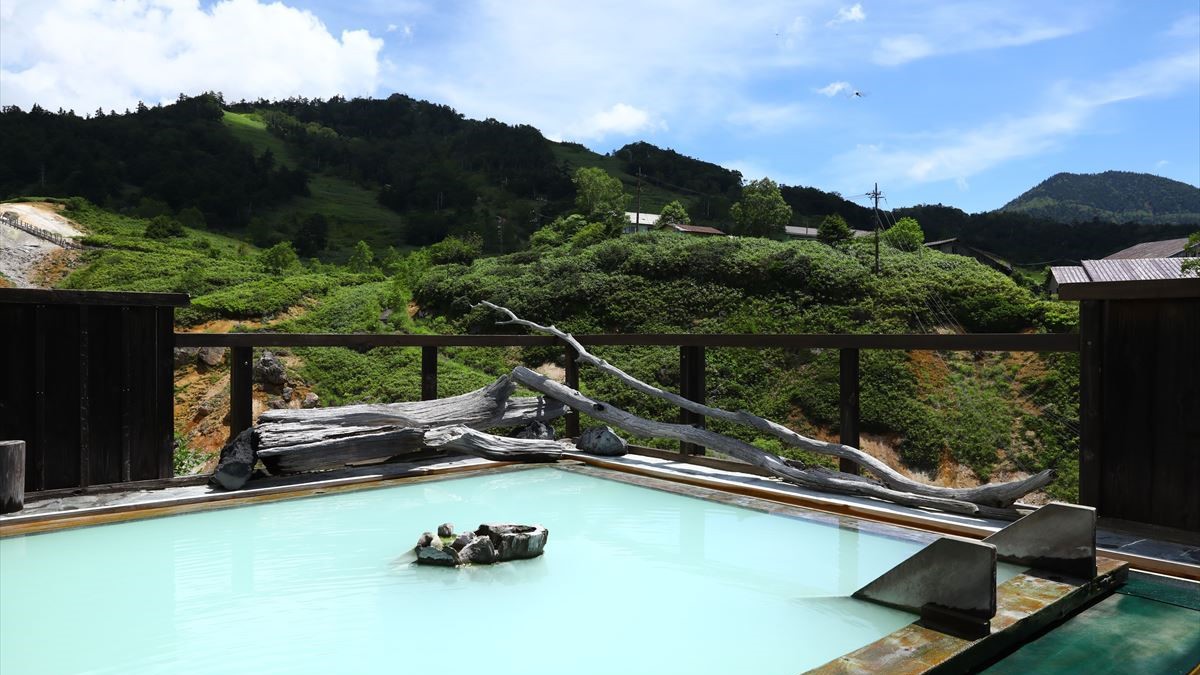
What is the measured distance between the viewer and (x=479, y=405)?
5637 millimetres

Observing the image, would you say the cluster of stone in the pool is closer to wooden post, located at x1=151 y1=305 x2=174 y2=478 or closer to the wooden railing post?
wooden post, located at x1=151 y1=305 x2=174 y2=478

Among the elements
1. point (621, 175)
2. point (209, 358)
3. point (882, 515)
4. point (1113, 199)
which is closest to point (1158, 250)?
point (882, 515)

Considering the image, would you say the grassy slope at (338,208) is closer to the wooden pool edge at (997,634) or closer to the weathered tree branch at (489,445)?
the weathered tree branch at (489,445)

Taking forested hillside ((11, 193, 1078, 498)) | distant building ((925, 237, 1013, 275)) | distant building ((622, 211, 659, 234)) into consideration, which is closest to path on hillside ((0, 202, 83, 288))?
forested hillside ((11, 193, 1078, 498))

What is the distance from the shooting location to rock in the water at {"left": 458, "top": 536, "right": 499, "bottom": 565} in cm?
313

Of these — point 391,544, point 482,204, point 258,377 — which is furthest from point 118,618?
point 482,204

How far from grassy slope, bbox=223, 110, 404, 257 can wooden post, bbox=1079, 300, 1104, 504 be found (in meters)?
35.9

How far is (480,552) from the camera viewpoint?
10.3 ft

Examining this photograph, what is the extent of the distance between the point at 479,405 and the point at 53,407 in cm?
262

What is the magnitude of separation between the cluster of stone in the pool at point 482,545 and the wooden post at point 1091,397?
252cm

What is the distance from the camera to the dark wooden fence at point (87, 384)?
150 inches

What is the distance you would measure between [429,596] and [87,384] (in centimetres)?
259

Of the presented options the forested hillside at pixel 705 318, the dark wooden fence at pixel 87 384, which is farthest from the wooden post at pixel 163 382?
the forested hillside at pixel 705 318

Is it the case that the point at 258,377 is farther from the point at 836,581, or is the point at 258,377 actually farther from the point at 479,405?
the point at 836,581
